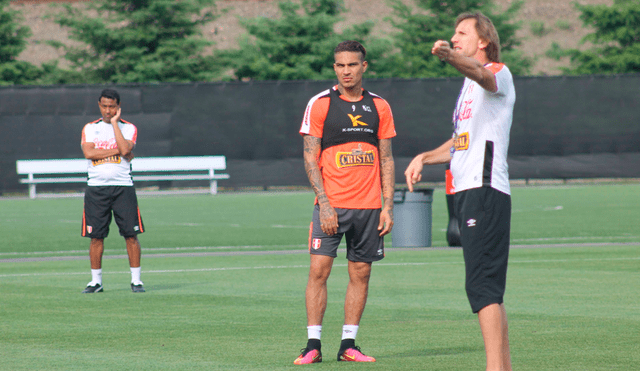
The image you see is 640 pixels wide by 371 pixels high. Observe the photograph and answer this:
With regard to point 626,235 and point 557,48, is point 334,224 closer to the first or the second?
point 626,235

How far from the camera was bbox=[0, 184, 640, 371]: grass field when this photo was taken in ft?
20.9

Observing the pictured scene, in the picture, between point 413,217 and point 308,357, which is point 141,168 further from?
point 308,357

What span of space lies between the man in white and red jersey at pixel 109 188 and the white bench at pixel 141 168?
18.6m

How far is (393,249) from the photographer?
14.4 m

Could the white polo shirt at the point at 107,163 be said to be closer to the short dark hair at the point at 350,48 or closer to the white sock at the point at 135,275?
the white sock at the point at 135,275

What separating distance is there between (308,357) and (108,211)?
4.59m

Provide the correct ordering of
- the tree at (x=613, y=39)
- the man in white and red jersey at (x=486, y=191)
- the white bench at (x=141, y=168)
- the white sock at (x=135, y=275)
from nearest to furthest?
the man in white and red jersey at (x=486, y=191)
the white sock at (x=135, y=275)
the white bench at (x=141, y=168)
the tree at (x=613, y=39)

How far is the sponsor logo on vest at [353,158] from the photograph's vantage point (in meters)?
6.29

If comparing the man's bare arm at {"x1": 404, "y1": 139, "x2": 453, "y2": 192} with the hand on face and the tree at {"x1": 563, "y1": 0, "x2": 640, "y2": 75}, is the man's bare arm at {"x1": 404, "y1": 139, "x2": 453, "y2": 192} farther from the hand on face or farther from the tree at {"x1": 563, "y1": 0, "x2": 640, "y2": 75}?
the tree at {"x1": 563, "y1": 0, "x2": 640, "y2": 75}

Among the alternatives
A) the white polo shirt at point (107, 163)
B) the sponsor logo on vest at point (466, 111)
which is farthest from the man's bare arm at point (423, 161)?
the white polo shirt at point (107, 163)

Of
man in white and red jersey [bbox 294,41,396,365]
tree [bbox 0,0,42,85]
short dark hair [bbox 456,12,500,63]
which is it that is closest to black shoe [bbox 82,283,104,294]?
man in white and red jersey [bbox 294,41,396,365]

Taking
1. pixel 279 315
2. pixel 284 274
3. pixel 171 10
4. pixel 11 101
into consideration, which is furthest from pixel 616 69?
pixel 279 315

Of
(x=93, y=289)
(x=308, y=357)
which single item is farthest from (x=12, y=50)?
(x=308, y=357)

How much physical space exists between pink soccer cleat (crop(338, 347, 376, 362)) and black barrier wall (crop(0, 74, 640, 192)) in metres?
23.1
